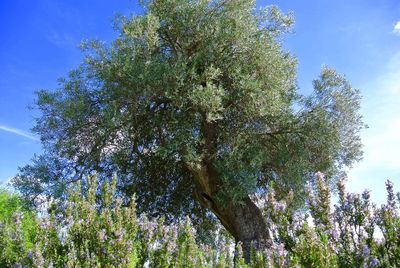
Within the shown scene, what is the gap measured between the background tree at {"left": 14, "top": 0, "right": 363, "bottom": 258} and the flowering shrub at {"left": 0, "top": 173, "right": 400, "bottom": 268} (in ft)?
21.8

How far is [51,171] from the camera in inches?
611

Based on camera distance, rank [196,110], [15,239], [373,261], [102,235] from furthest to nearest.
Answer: [196,110] < [15,239] < [102,235] < [373,261]

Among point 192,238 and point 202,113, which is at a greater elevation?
point 202,113

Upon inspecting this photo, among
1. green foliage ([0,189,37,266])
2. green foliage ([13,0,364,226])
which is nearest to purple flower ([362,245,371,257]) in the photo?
green foliage ([0,189,37,266])

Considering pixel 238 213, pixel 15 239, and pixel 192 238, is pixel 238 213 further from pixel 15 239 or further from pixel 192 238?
pixel 15 239

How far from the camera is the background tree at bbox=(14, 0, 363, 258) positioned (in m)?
14.1

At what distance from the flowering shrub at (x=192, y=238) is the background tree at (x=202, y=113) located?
6656mm

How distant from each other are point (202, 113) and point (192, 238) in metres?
8.23

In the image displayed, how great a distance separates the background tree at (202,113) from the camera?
46.3 feet

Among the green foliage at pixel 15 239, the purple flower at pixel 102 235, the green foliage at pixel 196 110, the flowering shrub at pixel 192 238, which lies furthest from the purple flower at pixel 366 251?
the green foliage at pixel 196 110

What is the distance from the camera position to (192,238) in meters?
6.96

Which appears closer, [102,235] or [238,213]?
[102,235]

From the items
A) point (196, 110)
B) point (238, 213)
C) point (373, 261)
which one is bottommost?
point (373, 261)

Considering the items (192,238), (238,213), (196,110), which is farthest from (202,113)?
(192,238)
